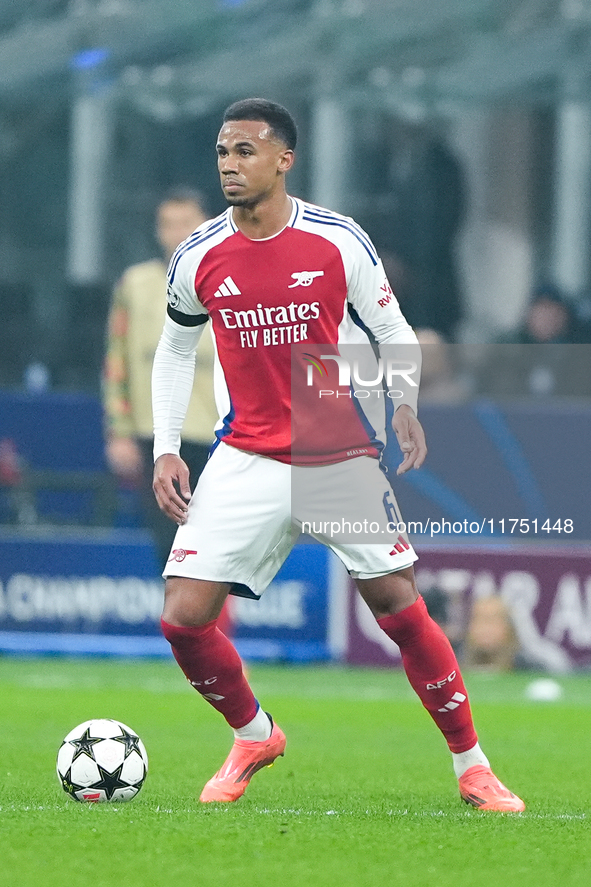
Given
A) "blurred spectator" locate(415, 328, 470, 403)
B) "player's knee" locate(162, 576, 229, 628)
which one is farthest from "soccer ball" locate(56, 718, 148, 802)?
"blurred spectator" locate(415, 328, 470, 403)

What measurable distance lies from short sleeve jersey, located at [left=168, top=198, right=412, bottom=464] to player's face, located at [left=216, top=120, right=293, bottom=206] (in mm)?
154

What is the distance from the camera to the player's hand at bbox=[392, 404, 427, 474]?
5289 mm

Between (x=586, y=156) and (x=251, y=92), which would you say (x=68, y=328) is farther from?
(x=586, y=156)

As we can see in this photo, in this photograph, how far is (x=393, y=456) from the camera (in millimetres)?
11234

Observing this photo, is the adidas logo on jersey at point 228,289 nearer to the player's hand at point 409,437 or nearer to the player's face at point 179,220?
the player's hand at point 409,437

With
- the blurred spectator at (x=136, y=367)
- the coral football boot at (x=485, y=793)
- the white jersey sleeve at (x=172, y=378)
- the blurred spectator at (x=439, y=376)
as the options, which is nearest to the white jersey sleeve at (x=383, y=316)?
the white jersey sleeve at (x=172, y=378)

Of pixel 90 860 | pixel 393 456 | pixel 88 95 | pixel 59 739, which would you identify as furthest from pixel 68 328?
pixel 90 860

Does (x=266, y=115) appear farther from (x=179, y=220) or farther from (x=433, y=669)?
(x=179, y=220)

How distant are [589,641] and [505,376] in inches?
93.8

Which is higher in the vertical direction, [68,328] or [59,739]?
[68,328]

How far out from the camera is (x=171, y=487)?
5.42 meters

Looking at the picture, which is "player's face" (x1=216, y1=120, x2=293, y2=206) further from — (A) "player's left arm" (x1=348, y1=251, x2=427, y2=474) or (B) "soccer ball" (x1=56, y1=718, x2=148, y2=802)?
(B) "soccer ball" (x1=56, y1=718, x2=148, y2=802)

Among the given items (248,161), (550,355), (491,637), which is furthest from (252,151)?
(550,355)

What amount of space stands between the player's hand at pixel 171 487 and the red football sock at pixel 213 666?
0.35 m
